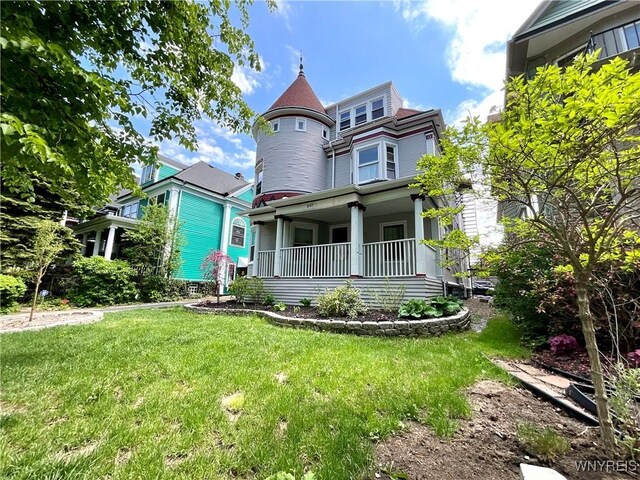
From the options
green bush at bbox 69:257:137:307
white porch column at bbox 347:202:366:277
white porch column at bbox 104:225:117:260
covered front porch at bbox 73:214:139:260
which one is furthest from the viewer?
covered front porch at bbox 73:214:139:260

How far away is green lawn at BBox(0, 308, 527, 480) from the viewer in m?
1.97

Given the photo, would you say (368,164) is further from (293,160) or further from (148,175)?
(148,175)

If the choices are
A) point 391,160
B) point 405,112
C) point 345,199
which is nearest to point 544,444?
point 345,199

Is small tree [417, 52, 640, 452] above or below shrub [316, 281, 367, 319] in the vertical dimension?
above

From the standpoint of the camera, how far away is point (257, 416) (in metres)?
→ 2.58

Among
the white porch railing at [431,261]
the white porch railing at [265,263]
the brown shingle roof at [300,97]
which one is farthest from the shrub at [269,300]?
the brown shingle roof at [300,97]

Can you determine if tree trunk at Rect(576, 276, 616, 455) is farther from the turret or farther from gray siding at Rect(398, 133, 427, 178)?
the turret

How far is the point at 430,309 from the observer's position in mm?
6719

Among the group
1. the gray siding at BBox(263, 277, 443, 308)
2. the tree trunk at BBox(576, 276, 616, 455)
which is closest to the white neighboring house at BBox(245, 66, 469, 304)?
the gray siding at BBox(263, 277, 443, 308)

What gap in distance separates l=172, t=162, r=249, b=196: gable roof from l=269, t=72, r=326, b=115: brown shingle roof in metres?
8.05

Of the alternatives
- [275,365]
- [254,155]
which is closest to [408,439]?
[275,365]

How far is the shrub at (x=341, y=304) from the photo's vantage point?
24.6ft

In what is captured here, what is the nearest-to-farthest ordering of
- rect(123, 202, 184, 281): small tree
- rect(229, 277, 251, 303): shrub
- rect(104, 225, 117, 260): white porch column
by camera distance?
1. rect(229, 277, 251, 303): shrub
2. rect(123, 202, 184, 281): small tree
3. rect(104, 225, 117, 260): white porch column

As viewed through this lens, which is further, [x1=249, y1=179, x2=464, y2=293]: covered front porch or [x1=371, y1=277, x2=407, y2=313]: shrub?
[x1=249, y1=179, x2=464, y2=293]: covered front porch
